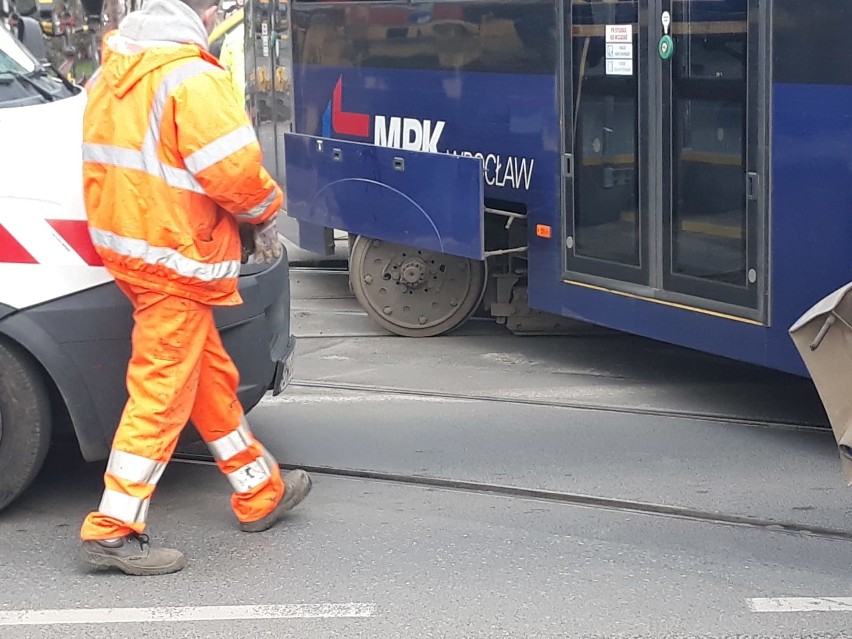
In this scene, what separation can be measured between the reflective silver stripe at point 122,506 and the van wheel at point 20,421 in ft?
1.47

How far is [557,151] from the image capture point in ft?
22.9

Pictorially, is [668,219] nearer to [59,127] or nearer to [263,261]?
[263,261]

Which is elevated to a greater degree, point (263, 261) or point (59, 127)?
point (59, 127)

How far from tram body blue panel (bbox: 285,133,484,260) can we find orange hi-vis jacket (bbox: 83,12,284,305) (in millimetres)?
2698

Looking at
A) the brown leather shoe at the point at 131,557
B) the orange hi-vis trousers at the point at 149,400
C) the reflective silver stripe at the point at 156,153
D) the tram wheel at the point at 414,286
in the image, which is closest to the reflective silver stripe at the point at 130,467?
the orange hi-vis trousers at the point at 149,400

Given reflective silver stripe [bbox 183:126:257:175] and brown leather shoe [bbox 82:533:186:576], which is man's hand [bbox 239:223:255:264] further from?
brown leather shoe [bbox 82:533:186:576]

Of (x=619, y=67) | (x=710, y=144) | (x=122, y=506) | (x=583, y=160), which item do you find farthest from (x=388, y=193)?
(x=122, y=506)

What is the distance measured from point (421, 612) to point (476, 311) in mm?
4530

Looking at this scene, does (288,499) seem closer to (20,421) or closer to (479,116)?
(20,421)

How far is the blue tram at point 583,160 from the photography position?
571cm

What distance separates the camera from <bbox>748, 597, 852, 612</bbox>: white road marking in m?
4.33

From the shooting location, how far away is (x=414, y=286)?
26.9 ft

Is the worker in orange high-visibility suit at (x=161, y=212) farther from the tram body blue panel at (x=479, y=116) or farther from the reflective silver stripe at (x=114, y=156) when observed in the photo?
the tram body blue panel at (x=479, y=116)

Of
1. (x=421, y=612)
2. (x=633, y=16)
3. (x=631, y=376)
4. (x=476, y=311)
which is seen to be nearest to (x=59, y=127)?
(x=421, y=612)
